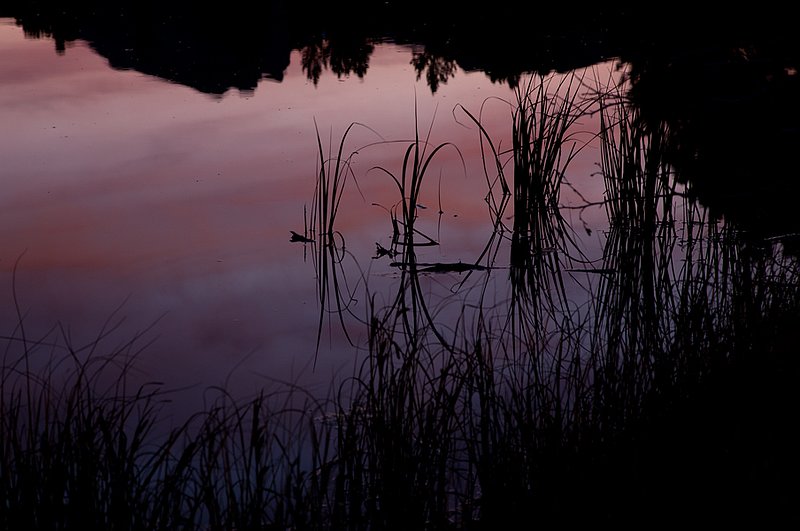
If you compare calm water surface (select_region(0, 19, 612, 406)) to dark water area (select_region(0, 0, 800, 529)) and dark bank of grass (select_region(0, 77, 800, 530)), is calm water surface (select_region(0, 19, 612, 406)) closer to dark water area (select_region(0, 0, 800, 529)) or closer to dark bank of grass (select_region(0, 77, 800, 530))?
dark water area (select_region(0, 0, 800, 529))

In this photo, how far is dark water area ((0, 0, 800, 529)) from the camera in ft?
8.68

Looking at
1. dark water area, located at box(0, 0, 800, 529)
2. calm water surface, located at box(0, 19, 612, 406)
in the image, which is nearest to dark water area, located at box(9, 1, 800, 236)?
dark water area, located at box(0, 0, 800, 529)

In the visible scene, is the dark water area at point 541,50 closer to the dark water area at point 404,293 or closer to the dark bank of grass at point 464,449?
the dark water area at point 404,293

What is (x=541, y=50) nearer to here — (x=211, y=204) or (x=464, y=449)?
(x=211, y=204)

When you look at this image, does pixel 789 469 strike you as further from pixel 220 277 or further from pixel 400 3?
pixel 400 3

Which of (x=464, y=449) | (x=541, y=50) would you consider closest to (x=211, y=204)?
(x=464, y=449)

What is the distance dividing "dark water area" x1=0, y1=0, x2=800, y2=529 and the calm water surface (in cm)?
3

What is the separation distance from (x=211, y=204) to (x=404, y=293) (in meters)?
2.65

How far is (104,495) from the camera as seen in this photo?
8.19ft

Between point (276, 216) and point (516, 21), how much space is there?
1044 cm

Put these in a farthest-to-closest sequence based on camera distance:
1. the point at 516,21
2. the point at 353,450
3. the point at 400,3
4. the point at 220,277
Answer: the point at 400,3, the point at 516,21, the point at 220,277, the point at 353,450

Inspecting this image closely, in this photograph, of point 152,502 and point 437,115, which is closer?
point 152,502

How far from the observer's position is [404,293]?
14.7 feet

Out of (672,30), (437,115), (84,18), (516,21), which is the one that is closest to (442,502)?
(672,30)
